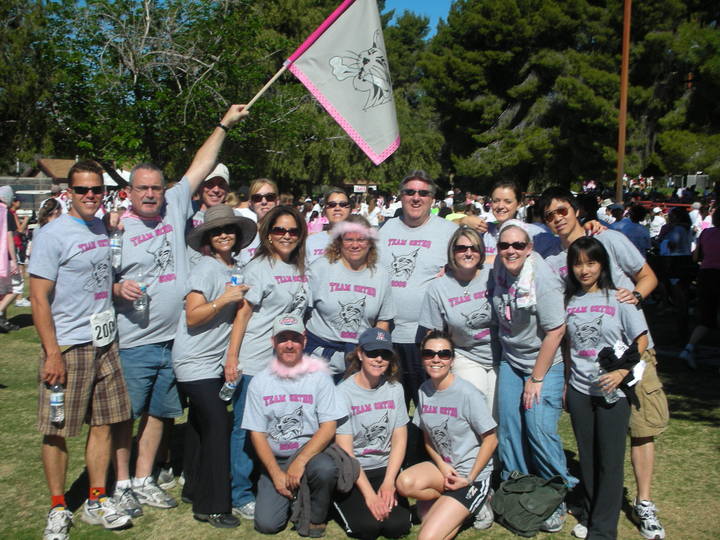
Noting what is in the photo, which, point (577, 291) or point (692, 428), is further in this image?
Answer: point (692, 428)

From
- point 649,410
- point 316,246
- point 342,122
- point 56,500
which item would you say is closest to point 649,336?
point 649,410

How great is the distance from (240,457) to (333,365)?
0.87 metres

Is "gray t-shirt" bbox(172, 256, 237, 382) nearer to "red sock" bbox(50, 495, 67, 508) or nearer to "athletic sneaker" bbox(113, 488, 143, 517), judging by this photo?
"athletic sneaker" bbox(113, 488, 143, 517)

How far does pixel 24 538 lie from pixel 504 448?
3010 mm

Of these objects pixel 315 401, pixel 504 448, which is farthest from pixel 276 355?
pixel 504 448

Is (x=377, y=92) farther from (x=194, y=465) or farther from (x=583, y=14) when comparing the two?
(x=583, y=14)

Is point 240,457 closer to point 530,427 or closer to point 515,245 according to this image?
point 530,427

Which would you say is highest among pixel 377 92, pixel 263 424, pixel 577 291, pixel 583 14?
pixel 583 14

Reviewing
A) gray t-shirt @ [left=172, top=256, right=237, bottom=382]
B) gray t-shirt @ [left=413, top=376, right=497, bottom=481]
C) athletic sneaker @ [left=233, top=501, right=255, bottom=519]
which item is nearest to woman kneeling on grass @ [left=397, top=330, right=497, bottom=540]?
gray t-shirt @ [left=413, top=376, right=497, bottom=481]

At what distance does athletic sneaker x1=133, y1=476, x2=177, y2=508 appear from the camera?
427 centimetres

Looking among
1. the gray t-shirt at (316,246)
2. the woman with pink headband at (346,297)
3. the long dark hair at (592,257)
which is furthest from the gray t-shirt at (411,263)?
the long dark hair at (592,257)

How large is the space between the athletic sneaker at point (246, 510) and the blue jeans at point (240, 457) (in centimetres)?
2

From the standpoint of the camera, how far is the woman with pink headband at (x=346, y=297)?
4.34 metres

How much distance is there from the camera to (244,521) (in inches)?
163
